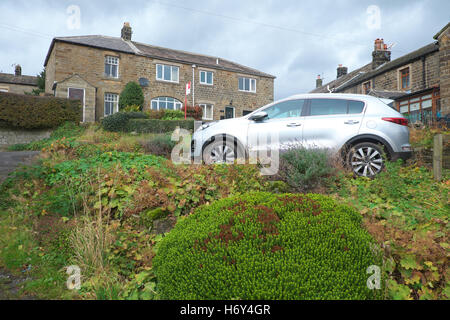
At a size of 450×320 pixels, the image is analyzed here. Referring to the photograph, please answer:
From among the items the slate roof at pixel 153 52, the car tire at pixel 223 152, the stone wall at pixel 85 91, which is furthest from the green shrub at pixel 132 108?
the car tire at pixel 223 152

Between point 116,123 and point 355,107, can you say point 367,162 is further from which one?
point 116,123

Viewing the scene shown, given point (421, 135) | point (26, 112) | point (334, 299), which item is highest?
point (26, 112)

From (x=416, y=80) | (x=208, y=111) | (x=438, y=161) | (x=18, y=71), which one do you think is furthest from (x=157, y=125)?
(x=18, y=71)

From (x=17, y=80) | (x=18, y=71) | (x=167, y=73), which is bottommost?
(x=167, y=73)

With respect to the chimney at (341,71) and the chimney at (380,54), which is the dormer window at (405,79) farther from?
the chimney at (341,71)

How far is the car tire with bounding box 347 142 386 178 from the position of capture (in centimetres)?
564

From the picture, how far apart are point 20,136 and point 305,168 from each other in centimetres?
1492

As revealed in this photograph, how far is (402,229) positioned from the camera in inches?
125

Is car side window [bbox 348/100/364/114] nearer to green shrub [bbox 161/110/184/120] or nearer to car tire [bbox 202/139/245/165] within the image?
car tire [bbox 202/139/245/165]

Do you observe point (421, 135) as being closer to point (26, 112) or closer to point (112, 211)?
point (112, 211)

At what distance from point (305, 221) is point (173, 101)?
2240 cm

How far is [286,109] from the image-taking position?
6484mm

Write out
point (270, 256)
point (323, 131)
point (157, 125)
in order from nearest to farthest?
point (270, 256)
point (323, 131)
point (157, 125)

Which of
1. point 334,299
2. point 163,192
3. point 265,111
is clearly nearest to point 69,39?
Answer: point 265,111
